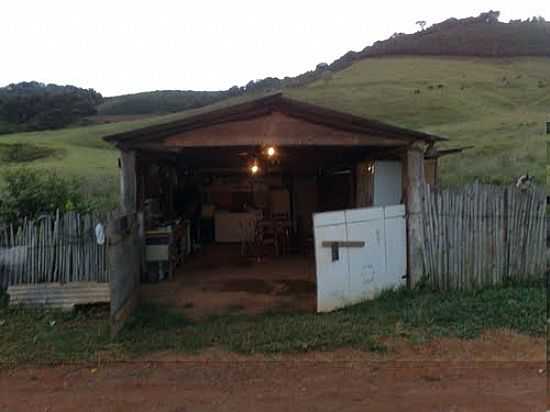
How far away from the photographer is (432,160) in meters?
11.6

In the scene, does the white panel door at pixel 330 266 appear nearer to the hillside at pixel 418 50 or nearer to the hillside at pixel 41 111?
the hillside at pixel 41 111

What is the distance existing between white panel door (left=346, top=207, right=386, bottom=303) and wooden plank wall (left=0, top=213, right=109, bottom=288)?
362 cm

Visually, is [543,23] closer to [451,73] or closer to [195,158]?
[451,73]

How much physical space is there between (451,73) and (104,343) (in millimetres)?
61846

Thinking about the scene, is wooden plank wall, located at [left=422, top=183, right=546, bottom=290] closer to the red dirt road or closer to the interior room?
the interior room

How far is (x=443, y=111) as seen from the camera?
43875 millimetres

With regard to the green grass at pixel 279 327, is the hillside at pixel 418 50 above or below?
above

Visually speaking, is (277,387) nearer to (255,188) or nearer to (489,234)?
(489,234)

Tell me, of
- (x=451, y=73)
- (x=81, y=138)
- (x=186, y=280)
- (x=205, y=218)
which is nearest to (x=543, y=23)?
(x=451, y=73)

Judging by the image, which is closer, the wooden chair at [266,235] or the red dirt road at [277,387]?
the red dirt road at [277,387]

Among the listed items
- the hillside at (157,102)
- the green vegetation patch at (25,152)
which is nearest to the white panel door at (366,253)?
the green vegetation patch at (25,152)

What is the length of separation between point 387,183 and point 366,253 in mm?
2272

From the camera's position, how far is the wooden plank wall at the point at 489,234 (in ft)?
25.3

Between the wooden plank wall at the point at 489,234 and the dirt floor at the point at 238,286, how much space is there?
7.33 ft
